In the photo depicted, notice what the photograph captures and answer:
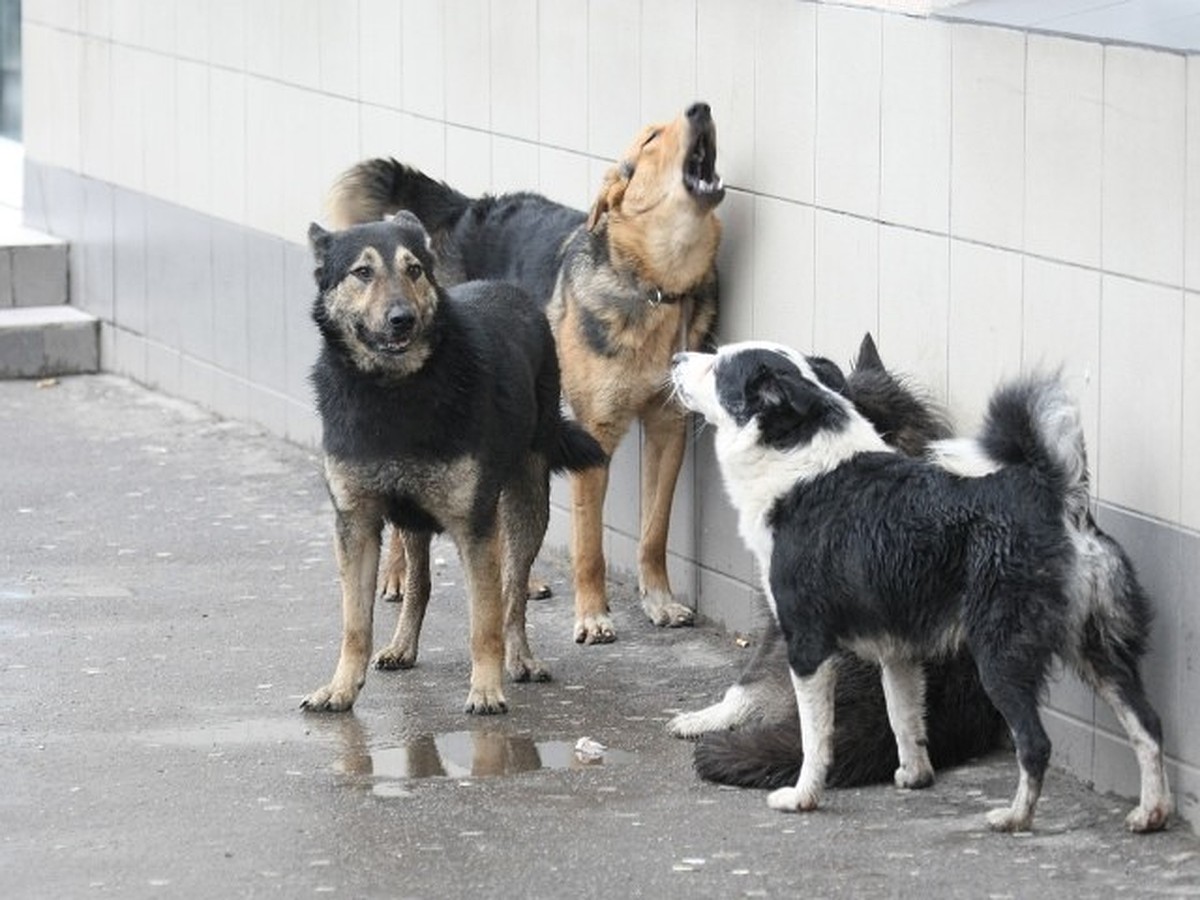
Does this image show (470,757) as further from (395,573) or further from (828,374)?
(395,573)

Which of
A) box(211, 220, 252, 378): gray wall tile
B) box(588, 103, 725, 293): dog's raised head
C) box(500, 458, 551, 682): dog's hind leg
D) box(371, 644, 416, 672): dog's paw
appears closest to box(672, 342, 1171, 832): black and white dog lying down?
box(500, 458, 551, 682): dog's hind leg

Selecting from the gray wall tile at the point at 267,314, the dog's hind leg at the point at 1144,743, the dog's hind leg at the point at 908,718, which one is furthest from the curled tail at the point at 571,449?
the gray wall tile at the point at 267,314

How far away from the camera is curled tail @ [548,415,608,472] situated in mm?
8375

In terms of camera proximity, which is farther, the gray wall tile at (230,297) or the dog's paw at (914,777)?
the gray wall tile at (230,297)

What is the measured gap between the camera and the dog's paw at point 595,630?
8797 mm

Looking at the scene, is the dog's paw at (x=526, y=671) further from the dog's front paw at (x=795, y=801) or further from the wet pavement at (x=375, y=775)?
the dog's front paw at (x=795, y=801)

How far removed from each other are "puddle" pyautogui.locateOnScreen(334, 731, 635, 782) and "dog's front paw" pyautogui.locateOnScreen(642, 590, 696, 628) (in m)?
1.48

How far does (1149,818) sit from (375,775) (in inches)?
85.4

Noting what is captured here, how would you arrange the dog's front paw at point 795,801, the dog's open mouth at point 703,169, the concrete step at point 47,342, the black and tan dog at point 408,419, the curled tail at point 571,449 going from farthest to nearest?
the concrete step at point 47,342 < the dog's open mouth at point 703,169 < the curled tail at point 571,449 < the black and tan dog at point 408,419 < the dog's front paw at point 795,801

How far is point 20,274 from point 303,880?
8635 millimetres

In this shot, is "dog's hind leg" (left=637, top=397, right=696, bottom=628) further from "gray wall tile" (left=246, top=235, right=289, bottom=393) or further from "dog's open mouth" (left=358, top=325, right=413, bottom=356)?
"gray wall tile" (left=246, top=235, right=289, bottom=393)

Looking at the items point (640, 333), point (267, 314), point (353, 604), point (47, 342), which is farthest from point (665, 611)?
point (47, 342)

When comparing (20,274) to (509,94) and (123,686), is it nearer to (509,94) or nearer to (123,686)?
(509,94)

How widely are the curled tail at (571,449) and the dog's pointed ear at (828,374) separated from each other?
4.78 feet
